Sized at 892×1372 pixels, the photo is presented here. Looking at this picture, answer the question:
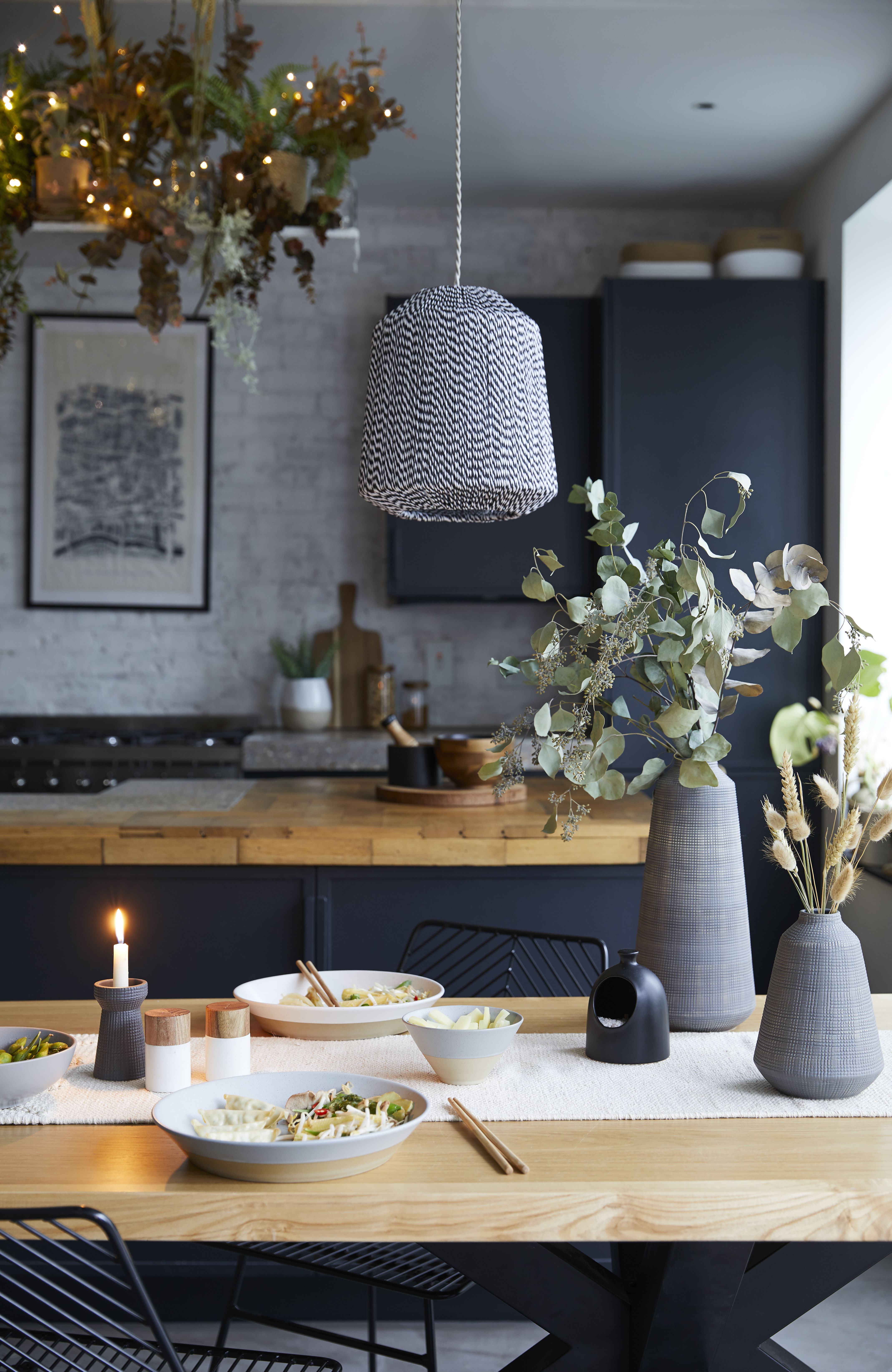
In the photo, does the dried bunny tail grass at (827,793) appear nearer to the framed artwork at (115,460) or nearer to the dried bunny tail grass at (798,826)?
the dried bunny tail grass at (798,826)

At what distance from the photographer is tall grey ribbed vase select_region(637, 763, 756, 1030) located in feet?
5.17

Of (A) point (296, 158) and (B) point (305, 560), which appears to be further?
(B) point (305, 560)

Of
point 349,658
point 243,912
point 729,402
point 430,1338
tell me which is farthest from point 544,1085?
point 349,658

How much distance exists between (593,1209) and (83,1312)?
1.83 metres

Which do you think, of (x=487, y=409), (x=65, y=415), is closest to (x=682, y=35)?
(x=487, y=409)

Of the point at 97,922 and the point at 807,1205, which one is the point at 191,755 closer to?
the point at 97,922

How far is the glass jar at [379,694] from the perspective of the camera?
4734mm

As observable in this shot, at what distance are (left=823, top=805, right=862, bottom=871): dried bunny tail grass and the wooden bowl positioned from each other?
1556 millimetres

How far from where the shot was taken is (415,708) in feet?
15.6

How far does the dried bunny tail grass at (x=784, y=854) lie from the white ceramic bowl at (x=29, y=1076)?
836mm

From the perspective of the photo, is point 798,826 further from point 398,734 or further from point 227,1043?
point 398,734

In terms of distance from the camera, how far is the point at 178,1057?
138 centimetres

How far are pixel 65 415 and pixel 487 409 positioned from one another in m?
3.35

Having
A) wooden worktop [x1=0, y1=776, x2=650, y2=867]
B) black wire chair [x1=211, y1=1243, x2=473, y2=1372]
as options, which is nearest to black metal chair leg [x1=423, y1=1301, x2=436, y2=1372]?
black wire chair [x1=211, y1=1243, x2=473, y2=1372]
